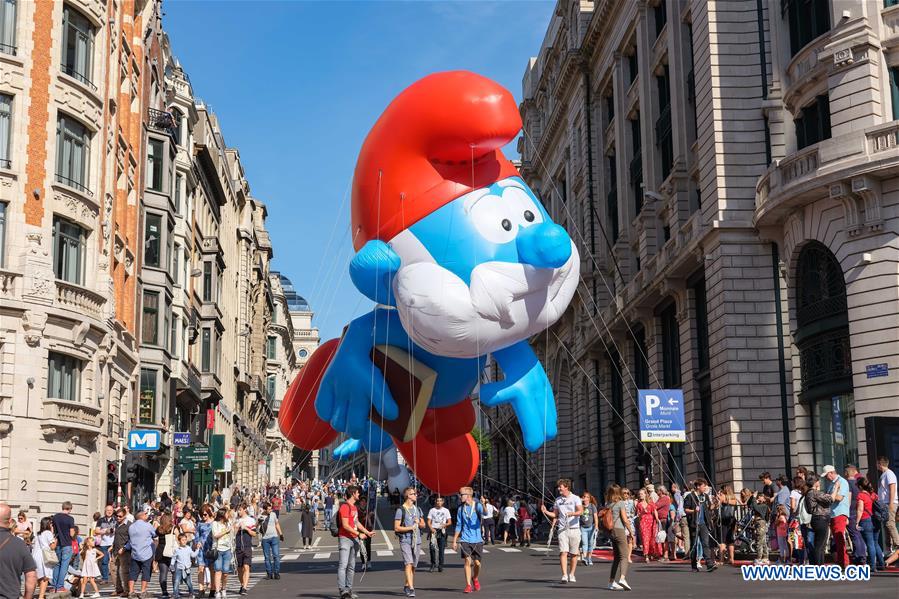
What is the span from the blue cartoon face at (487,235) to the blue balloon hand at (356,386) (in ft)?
7.28

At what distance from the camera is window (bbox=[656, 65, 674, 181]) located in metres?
39.8

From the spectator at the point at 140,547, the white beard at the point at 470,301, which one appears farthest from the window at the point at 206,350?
the white beard at the point at 470,301

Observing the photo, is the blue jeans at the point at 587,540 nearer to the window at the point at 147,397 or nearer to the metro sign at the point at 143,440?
the metro sign at the point at 143,440

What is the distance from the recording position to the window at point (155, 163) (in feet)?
157

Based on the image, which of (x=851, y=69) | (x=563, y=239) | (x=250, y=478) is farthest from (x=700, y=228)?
(x=250, y=478)

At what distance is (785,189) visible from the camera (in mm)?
27828

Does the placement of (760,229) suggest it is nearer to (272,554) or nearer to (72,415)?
(272,554)

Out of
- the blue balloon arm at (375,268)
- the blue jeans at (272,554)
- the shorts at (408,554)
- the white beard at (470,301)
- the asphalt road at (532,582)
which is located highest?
the blue balloon arm at (375,268)

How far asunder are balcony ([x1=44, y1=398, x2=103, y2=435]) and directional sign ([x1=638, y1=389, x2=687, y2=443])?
15845 millimetres

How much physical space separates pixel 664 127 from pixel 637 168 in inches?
186

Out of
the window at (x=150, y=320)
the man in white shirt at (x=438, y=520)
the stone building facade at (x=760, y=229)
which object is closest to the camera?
the man in white shirt at (x=438, y=520)

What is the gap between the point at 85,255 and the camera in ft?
111

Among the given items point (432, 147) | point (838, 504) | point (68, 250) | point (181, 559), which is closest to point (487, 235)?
point (432, 147)

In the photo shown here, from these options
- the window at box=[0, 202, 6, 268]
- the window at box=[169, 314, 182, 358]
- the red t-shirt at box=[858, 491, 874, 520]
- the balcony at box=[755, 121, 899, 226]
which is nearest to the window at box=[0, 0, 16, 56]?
the window at box=[0, 202, 6, 268]
